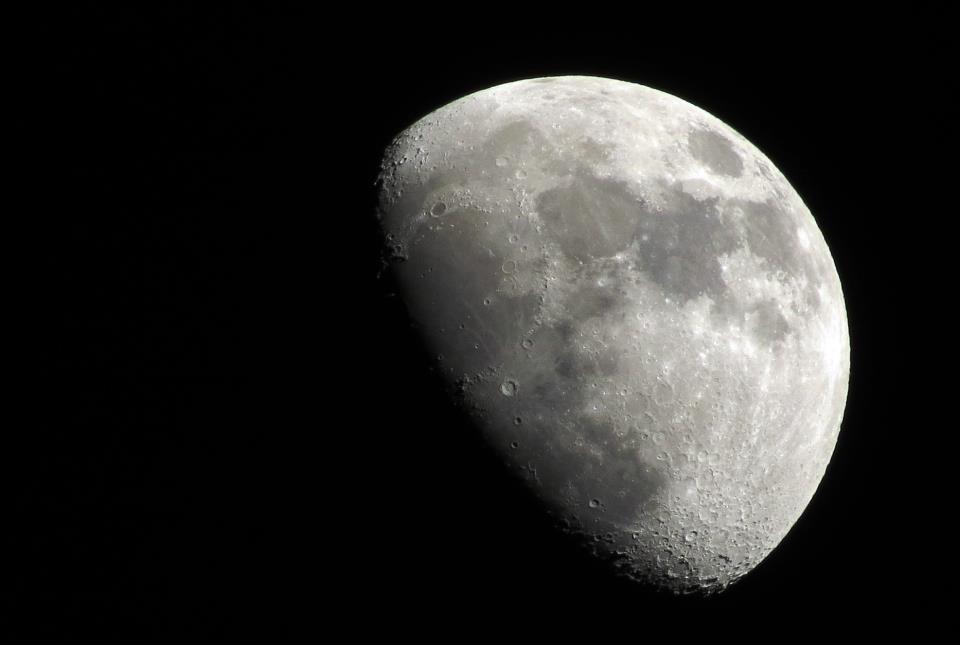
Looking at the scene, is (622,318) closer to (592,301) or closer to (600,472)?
(592,301)

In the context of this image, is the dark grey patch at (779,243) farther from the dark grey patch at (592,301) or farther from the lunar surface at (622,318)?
the dark grey patch at (592,301)

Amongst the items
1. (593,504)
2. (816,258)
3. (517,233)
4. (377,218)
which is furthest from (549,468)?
(816,258)

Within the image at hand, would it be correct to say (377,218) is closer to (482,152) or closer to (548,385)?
(482,152)

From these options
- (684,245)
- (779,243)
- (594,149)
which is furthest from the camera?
(779,243)

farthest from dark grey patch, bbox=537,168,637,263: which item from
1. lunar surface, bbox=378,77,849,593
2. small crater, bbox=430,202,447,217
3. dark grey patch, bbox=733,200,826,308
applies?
dark grey patch, bbox=733,200,826,308

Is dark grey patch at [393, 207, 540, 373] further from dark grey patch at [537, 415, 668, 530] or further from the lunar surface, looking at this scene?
dark grey patch at [537, 415, 668, 530]

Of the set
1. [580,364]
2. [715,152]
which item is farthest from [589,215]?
[715,152]

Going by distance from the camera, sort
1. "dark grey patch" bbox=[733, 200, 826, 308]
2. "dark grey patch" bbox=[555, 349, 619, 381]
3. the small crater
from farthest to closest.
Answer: "dark grey patch" bbox=[733, 200, 826, 308], the small crater, "dark grey patch" bbox=[555, 349, 619, 381]
